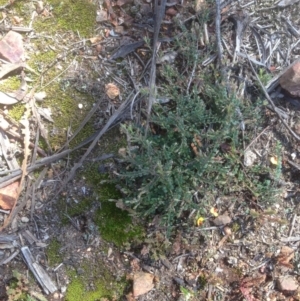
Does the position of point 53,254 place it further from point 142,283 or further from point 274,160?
point 274,160

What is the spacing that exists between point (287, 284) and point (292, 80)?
4.21 feet

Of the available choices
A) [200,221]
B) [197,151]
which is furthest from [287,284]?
[197,151]

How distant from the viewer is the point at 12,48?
9.29 ft

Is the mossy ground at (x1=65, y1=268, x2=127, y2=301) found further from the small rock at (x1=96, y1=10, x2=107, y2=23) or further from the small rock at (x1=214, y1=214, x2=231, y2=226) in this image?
the small rock at (x1=96, y1=10, x2=107, y2=23)

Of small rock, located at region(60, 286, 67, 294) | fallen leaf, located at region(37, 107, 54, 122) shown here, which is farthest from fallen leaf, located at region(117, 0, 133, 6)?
small rock, located at region(60, 286, 67, 294)

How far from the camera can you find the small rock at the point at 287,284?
9.49 feet

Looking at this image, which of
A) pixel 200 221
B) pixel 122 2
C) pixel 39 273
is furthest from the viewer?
pixel 122 2

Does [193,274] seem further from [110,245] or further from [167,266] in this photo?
[110,245]

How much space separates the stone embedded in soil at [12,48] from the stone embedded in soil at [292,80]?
1.65m

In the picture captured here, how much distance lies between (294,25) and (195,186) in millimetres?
1275

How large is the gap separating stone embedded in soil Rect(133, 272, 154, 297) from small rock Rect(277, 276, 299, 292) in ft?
2.67

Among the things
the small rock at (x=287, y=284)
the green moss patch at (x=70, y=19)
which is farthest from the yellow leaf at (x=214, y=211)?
the green moss patch at (x=70, y=19)

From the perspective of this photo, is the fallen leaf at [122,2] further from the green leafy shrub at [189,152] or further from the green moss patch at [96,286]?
the green moss patch at [96,286]

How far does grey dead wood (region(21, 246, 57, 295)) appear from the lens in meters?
2.73
